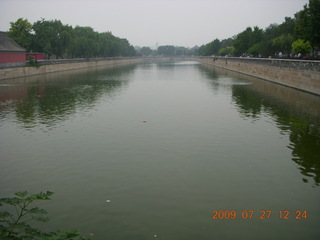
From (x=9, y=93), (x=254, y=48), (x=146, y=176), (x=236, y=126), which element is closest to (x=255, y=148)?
(x=236, y=126)

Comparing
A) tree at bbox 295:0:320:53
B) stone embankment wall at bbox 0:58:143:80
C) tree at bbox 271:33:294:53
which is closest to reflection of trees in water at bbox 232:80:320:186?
tree at bbox 295:0:320:53

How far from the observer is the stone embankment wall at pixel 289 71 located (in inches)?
1291

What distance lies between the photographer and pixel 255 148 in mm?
15773

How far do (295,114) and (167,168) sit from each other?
15060 millimetres

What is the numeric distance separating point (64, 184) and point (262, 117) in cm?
1602

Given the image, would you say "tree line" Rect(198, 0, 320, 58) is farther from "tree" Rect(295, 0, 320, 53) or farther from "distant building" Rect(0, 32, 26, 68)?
"distant building" Rect(0, 32, 26, 68)

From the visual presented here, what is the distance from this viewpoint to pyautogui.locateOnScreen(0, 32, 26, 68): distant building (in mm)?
→ 54519

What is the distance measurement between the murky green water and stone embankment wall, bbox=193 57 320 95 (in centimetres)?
819

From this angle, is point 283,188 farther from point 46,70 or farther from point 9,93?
point 46,70

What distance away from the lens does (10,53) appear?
5669 centimetres

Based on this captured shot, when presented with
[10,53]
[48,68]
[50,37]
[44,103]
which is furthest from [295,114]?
[50,37]

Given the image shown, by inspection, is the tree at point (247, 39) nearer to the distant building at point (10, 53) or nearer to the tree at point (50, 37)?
the tree at point (50, 37)

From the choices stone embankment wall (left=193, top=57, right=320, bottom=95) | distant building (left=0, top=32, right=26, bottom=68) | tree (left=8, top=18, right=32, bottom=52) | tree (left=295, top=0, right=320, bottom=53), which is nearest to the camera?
stone embankment wall (left=193, top=57, right=320, bottom=95)

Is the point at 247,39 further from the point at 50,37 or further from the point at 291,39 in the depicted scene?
the point at 50,37
